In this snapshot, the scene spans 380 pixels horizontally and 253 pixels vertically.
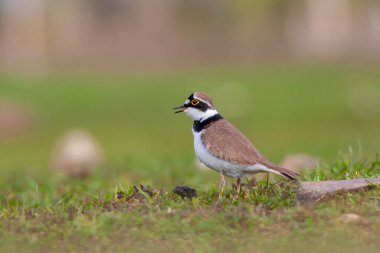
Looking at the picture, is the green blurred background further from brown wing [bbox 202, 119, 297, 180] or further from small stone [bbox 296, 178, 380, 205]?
small stone [bbox 296, 178, 380, 205]

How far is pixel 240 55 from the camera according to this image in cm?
5353

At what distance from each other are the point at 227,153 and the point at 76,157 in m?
8.21

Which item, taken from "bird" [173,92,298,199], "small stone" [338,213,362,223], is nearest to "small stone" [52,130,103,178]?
"bird" [173,92,298,199]

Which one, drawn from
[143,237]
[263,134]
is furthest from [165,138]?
[143,237]

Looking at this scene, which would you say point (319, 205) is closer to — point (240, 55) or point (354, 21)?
point (240, 55)

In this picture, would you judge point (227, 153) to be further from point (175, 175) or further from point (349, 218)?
point (175, 175)

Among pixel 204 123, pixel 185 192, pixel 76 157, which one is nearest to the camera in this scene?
pixel 185 192

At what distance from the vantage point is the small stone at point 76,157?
15.4 metres

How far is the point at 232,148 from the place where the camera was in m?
8.32

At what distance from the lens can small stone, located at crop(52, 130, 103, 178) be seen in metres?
15.4

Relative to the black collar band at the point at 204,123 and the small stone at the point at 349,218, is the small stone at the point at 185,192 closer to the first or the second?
the black collar band at the point at 204,123

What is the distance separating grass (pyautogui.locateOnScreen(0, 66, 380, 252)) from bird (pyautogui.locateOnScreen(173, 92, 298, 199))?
0.23m

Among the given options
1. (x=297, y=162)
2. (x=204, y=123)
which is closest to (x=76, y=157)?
(x=297, y=162)

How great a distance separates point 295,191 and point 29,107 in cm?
2241
